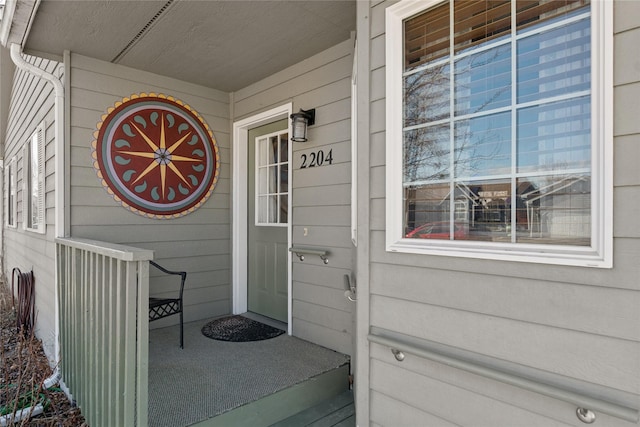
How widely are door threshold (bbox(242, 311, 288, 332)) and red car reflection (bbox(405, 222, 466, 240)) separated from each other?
2.07m

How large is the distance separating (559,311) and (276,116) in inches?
109

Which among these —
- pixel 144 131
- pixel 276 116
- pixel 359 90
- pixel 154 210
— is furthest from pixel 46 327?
pixel 359 90

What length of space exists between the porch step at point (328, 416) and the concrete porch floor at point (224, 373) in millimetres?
91

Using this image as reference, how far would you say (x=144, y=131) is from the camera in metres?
3.27

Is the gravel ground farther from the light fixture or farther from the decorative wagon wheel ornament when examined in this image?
the light fixture

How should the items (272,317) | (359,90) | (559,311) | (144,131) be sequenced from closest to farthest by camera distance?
(559,311) < (359,90) < (144,131) < (272,317)

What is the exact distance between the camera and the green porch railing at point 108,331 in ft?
5.28

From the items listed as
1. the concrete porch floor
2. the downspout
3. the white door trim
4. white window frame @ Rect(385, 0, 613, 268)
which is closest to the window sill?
white window frame @ Rect(385, 0, 613, 268)

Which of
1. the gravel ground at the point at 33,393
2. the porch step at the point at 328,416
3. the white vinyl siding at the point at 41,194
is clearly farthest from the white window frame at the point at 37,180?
the porch step at the point at 328,416

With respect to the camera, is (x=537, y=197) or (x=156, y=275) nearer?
(x=537, y=197)

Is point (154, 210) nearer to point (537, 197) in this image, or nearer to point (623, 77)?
point (537, 197)

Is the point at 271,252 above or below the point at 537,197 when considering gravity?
below

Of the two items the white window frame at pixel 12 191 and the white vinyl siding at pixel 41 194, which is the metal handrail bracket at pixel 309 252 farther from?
the white window frame at pixel 12 191

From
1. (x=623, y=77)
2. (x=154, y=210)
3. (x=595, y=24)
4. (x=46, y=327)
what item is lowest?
(x=46, y=327)
